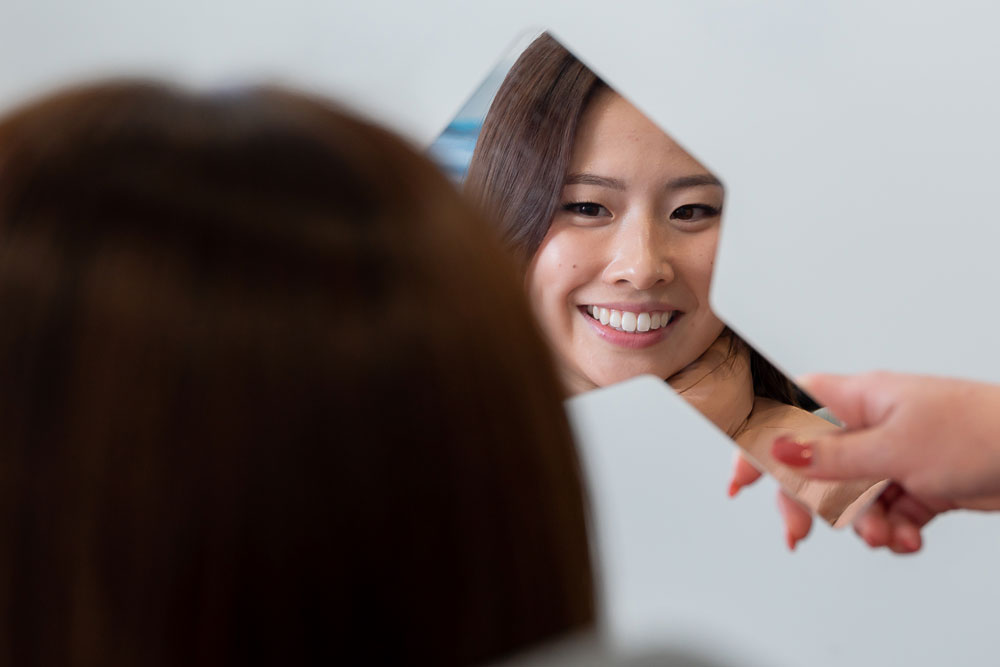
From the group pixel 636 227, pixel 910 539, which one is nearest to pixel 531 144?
pixel 636 227

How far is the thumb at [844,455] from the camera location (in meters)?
0.65

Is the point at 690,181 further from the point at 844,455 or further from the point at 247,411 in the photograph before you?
the point at 247,411

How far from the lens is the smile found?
2.78 ft

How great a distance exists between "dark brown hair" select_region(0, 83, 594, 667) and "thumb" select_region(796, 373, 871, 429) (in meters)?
0.47

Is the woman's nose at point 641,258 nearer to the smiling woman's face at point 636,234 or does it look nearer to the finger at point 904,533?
the smiling woman's face at point 636,234

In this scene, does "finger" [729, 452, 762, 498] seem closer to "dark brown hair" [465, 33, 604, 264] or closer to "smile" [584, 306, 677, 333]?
"smile" [584, 306, 677, 333]

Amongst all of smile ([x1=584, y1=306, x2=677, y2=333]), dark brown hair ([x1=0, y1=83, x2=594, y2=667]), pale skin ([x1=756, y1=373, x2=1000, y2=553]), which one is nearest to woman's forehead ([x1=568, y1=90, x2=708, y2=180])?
smile ([x1=584, y1=306, x2=677, y2=333])

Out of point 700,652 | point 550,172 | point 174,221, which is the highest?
point 550,172

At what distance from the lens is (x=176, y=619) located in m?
0.24

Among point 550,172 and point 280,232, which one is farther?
point 550,172

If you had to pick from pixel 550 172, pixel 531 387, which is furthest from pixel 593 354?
pixel 531 387

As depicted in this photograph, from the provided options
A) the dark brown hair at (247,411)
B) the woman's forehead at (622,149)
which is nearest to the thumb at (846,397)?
the woman's forehead at (622,149)

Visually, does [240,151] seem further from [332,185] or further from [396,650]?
[396,650]

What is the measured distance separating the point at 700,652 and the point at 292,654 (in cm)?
10
